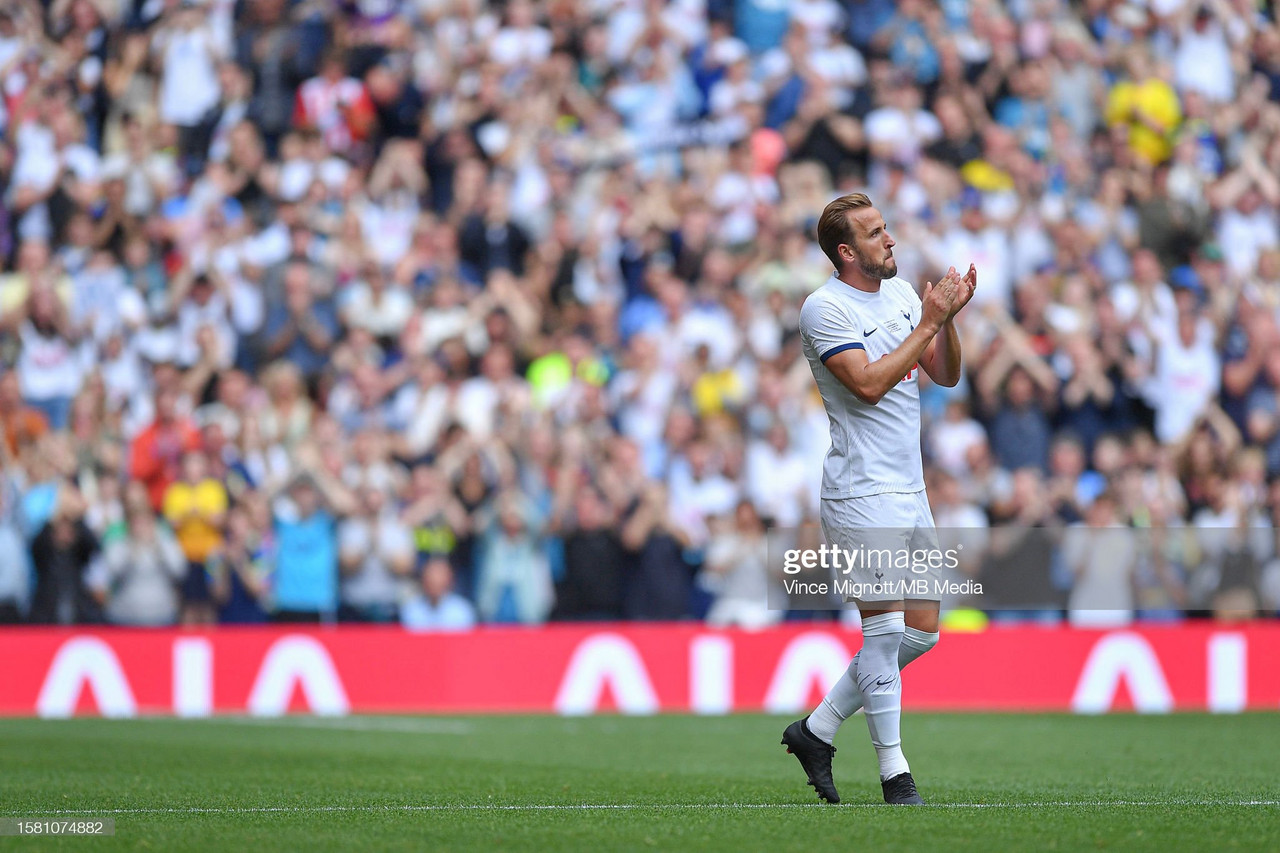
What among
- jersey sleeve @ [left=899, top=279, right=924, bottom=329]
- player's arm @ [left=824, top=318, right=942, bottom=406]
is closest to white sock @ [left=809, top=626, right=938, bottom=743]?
player's arm @ [left=824, top=318, right=942, bottom=406]

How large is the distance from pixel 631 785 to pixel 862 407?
227 centimetres

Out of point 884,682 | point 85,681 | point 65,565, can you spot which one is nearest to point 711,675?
point 85,681

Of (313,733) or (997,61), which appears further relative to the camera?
(997,61)

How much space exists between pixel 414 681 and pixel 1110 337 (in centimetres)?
→ 639

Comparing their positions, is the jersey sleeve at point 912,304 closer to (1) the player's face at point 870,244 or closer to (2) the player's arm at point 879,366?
(1) the player's face at point 870,244

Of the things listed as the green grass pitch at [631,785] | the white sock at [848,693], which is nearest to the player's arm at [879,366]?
the white sock at [848,693]

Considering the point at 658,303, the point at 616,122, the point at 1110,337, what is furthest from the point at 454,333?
the point at 1110,337

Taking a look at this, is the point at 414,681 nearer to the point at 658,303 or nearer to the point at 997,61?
the point at 658,303

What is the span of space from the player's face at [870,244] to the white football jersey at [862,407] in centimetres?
11

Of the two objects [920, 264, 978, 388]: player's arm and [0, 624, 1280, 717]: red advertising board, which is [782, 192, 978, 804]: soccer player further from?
[0, 624, 1280, 717]: red advertising board

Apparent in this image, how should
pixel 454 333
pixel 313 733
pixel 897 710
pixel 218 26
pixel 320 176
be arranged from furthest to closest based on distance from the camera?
1. pixel 218 26
2. pixel 320 176
3. pixel 454 333
4. pixel 313 733
5. pixel 897 710

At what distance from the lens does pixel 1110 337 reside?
49.7ft

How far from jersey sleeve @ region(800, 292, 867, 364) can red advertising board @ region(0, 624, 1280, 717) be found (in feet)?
25.3

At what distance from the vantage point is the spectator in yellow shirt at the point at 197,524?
14320 mm
